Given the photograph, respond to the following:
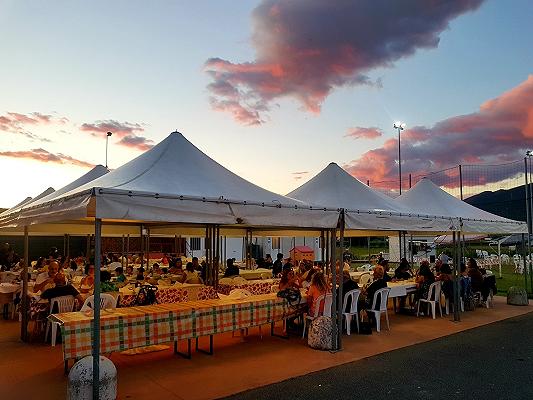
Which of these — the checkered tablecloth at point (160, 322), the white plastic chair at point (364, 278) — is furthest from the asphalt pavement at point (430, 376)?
the white plastic chair at point (364, 278)

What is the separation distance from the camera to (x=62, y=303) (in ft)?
26.4

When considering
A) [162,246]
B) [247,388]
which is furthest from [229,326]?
[162,246]

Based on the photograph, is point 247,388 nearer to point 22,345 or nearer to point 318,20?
point 22,345

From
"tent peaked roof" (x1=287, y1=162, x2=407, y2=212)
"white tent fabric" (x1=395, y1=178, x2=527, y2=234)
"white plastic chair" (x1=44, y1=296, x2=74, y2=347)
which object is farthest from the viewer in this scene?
"white tent fabric" (x1=395, y1=178, x2=527, y2=234)

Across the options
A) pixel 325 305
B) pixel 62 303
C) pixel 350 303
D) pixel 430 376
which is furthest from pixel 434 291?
pixel 62 303

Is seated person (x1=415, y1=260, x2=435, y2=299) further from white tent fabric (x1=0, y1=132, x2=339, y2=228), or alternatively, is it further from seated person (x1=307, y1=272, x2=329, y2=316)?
white tent fabric (x1=0, y1=132, x2=339, y2=228)

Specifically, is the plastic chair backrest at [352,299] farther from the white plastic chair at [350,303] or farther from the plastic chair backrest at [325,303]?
the plastic chair backrest at [325,303]

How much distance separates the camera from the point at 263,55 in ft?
43.8

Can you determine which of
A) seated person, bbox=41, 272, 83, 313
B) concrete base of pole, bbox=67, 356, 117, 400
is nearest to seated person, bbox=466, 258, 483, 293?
seated person, bbox=41, 272, 83, 313

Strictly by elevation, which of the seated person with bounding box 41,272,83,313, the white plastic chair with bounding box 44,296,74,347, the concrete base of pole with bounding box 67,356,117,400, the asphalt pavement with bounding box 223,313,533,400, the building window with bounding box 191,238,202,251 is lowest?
the asphalt pavement with bounding box 223,313,533,400

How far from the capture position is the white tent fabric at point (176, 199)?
5.30 metres

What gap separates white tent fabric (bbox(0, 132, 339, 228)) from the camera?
530cm

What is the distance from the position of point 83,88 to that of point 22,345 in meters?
6.17

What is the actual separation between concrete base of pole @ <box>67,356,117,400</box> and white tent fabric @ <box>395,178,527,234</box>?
9449 millimetres
